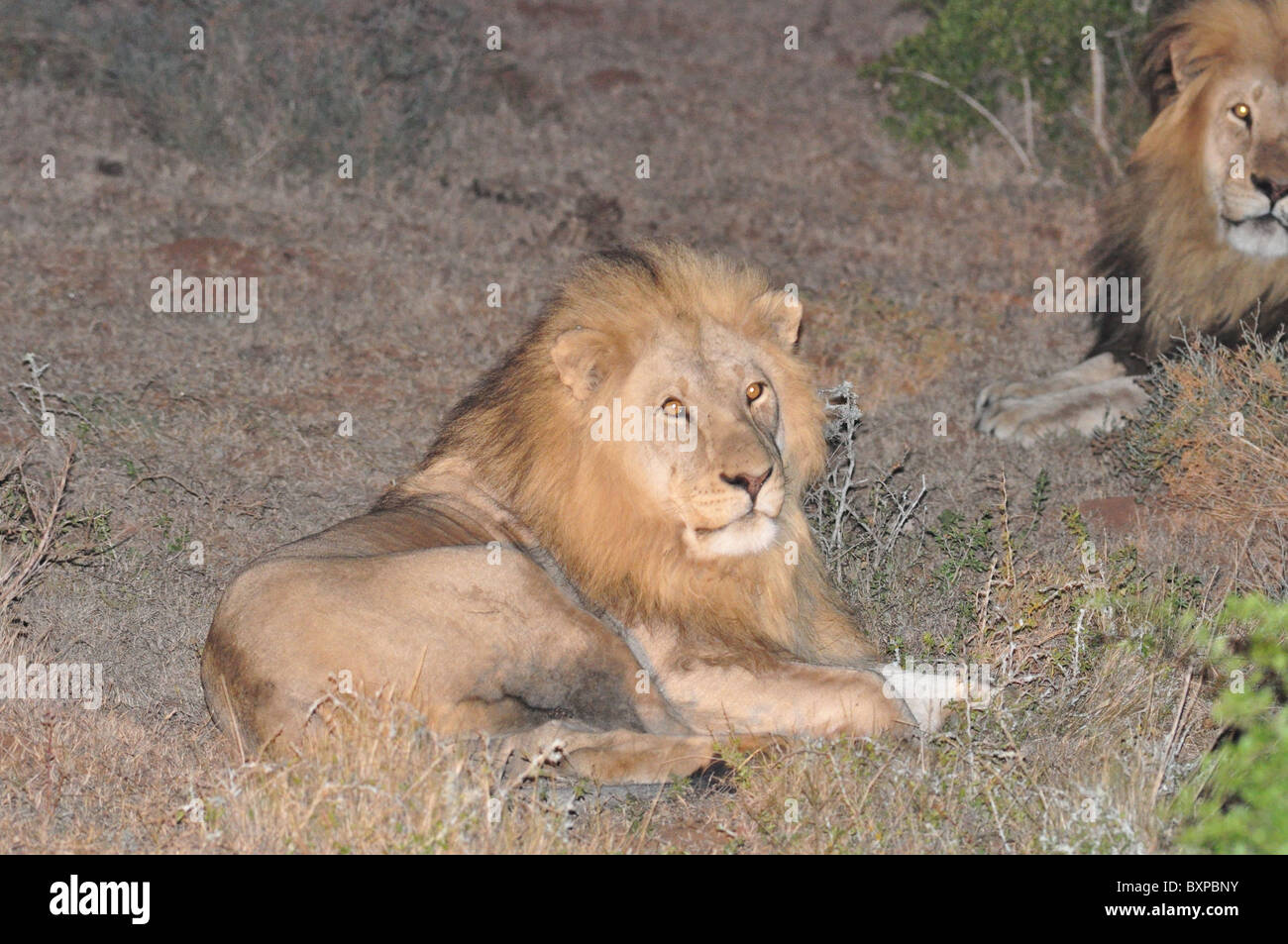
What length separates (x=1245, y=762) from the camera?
3.71 meters

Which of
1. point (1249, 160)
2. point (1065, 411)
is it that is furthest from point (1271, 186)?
point (1065, 411)

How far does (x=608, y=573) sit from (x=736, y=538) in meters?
0.43

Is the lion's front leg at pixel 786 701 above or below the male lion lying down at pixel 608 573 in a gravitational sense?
below

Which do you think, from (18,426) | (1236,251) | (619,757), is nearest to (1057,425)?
(1236,251)

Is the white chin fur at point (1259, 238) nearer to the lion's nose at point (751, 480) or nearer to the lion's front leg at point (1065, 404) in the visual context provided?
the lion's front leg at point (1065, 404)

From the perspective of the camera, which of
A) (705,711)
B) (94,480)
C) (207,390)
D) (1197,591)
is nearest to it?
(705,711)

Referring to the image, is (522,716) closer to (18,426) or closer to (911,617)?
(911,617)

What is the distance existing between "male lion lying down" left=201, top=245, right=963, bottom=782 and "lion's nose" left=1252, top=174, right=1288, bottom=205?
2.97 m

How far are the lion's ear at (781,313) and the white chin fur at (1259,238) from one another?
3.09 m

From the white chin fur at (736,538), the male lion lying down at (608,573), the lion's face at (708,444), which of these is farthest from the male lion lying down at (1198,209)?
the white chin fur at (736,538)

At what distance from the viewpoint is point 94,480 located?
24.0 ft

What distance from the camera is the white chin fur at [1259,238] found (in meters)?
7.23

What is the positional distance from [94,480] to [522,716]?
11.4 feet

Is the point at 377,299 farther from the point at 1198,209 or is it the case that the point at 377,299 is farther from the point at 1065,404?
the point at 1198,209
